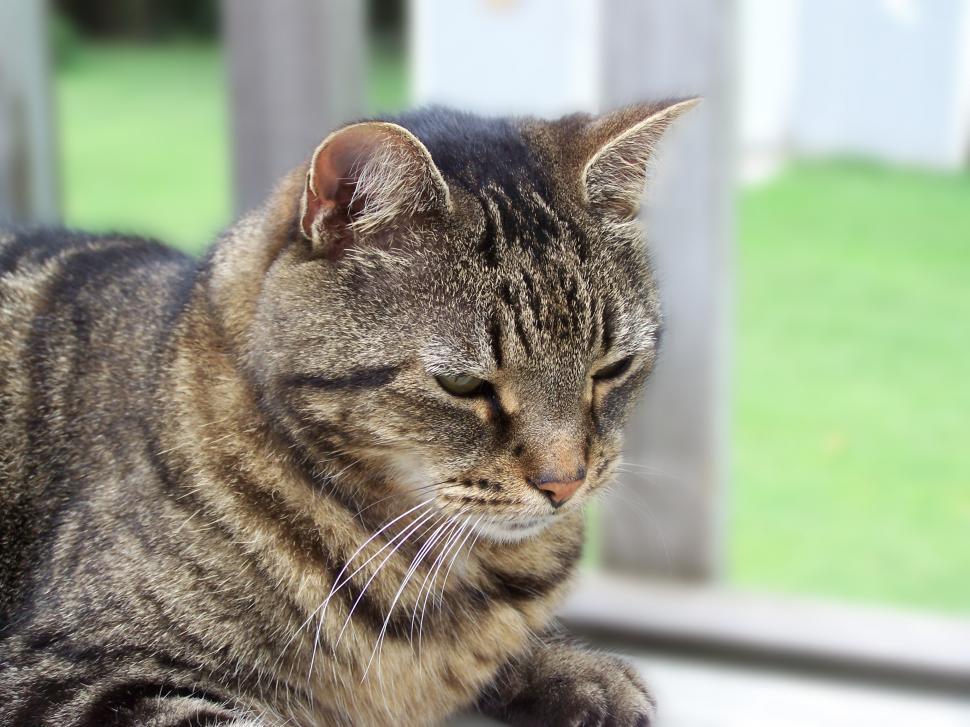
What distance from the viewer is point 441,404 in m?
1.11

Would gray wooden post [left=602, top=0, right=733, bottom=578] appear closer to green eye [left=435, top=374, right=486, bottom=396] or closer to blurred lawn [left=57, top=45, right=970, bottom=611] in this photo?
blurred lawn [left=57, top=45, right=970, bottom=611]

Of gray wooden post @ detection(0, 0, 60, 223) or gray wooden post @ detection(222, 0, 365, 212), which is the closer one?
gray wooden post @ detection(222, 0, 365, 212)

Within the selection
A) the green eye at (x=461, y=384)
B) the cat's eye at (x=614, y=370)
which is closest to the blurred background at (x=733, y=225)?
the cat's eye at (x=614, y=370)

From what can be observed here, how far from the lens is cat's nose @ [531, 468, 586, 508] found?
112cm

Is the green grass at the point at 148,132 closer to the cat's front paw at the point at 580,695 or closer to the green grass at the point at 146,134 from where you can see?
the green grass at the point at 146,134

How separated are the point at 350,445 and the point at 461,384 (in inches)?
5.3

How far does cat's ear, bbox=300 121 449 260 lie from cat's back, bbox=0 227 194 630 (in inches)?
10.2

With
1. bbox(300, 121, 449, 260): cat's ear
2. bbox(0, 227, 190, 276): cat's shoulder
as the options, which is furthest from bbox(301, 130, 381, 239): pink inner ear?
bbox(0, 227, 190, 276): cat's shoulder

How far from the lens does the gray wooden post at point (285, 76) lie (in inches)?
71.6

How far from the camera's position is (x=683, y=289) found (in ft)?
6.25

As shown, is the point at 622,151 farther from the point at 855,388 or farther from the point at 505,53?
the point at 855,388

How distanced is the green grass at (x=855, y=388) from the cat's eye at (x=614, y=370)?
4.54 ft

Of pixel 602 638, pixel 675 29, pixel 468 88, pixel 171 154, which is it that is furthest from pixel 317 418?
pixel 171 154

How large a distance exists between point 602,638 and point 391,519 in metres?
1.01
